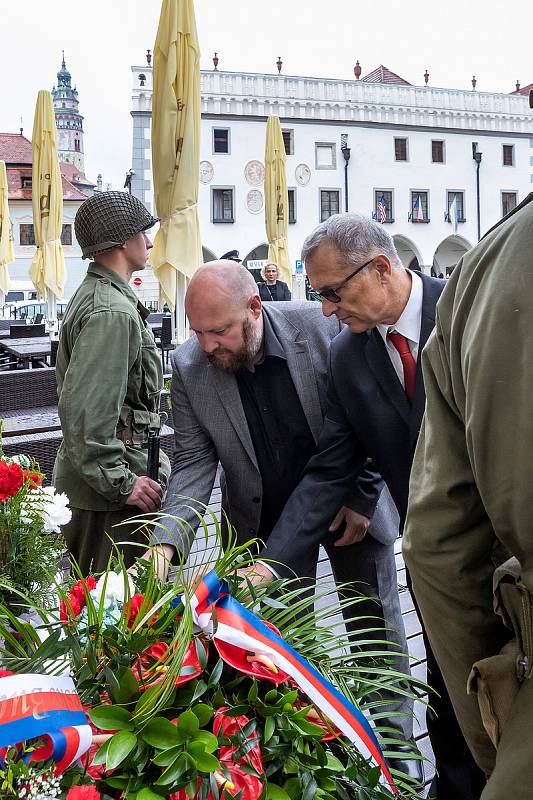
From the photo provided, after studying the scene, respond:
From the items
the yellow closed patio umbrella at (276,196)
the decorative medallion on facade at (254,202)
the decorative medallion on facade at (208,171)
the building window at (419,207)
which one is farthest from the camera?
the building window at (419,207)

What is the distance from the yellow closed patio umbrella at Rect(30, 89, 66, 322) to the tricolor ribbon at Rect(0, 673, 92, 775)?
33.0 feet

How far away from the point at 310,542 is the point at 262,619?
2.92 ft

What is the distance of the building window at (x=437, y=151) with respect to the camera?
36938mm

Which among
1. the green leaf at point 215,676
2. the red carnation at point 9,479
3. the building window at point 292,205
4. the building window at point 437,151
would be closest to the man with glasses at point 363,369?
the red carnation at point 9,479

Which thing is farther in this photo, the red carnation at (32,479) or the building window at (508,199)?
the building window at (508,199)

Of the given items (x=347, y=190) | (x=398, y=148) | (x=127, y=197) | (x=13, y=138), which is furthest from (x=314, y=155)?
(x=127, y=197)

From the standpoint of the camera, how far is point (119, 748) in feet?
3.05

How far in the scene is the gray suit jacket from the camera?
2396 mm

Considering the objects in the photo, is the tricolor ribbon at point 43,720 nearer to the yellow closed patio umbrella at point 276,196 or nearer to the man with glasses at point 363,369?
the man with glasses at point 363,369

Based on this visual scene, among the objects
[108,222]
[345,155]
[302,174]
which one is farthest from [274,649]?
[345,155]

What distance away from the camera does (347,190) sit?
3484cm

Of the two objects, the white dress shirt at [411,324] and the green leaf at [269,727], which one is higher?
the white dress shirt at [411,324]

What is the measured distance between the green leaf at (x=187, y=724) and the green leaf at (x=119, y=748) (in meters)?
0.06

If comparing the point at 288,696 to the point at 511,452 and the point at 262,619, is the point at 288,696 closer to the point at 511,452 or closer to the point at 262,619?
the point at 262,619
